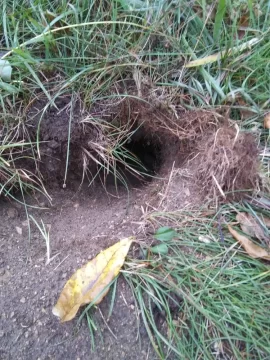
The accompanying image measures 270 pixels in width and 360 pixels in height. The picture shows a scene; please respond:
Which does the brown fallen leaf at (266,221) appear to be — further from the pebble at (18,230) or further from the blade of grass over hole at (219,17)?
the pebble at (18,230)

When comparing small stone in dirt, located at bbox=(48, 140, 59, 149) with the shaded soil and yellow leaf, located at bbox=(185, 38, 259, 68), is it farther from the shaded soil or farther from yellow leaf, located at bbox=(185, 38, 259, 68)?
yellow leaf, located at bbox=(185, 38, 259, 68)

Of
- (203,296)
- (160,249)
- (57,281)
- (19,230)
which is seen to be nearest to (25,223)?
(19,230)

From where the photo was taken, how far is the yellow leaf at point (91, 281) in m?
1.33

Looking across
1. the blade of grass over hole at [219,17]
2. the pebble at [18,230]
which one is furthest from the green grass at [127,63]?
the pebble at [18,230]

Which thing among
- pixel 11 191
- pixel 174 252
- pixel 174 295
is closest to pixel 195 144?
pixel 174 252

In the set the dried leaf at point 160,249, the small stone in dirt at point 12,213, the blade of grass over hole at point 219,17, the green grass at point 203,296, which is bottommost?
the green grass at point 203,296

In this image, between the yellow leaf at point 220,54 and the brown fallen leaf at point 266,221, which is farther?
the yellow leaf at point 220,54

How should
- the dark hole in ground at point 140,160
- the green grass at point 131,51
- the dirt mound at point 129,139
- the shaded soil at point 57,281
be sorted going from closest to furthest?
the shaded soil at point 57,281 → the dirt mound at point 129,139 → the green grass at point 131,51 → the dark hole in ground at point 140,160

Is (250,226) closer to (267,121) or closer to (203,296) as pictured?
(203,296)

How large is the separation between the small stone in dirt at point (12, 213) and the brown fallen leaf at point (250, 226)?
2.62 ft

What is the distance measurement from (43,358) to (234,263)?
67cm

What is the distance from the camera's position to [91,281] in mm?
1378

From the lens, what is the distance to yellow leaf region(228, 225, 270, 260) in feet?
4.75

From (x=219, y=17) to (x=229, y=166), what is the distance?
0.63m
